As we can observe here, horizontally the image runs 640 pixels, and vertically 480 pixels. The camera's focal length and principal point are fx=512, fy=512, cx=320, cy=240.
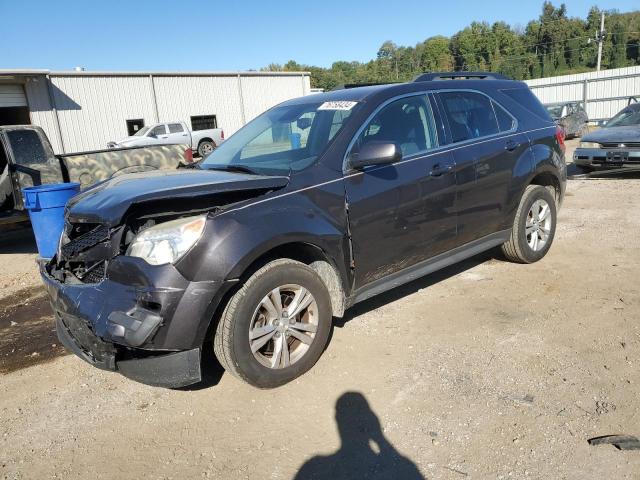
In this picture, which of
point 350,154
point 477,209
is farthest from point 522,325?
point 350,154

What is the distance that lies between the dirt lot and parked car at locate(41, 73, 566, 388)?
1.16ft

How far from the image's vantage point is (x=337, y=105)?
4023 millimetres

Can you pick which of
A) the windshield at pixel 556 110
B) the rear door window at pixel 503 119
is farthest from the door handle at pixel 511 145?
the windshield at pixel 556 110

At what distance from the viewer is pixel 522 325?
4055 millimetres

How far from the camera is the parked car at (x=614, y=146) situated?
1014 centimetres

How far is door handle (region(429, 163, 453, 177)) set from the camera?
407 centimetres

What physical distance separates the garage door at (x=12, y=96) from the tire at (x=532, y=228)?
22698mm

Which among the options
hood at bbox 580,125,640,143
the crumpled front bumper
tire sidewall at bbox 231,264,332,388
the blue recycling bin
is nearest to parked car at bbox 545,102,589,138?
hood at bbox 580,125,640,143

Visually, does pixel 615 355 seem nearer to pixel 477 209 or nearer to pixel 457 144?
pixel 477 209

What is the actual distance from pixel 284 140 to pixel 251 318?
171 cm

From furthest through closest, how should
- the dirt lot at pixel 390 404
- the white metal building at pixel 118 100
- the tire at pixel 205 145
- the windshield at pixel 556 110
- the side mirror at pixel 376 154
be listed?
the tire at pixel 205 145, the white metal building at pixel 118 100, the windshield at pixel 556 110, the side mirror at pixel 376 154, the dirt lot at pixel 390 404

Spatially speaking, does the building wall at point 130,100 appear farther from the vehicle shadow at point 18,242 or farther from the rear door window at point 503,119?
the rear door window at point 503,119

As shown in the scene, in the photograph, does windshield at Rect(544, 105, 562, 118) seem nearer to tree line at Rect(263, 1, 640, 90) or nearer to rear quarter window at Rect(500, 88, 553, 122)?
rear quarter window at Rect(500, 88, 553, 122)

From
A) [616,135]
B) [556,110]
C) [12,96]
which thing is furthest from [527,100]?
[12,96]
